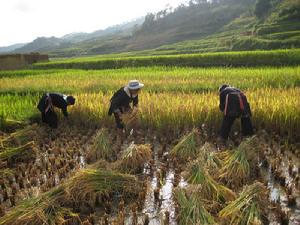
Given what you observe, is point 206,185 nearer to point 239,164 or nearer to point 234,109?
point 239,164

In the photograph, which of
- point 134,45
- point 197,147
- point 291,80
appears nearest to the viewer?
point 197,147

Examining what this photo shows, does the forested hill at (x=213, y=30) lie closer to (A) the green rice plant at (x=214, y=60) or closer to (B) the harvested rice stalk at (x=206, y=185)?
(A) the green rice plant at (x=214, y=60)

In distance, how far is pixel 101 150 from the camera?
5203 millimetres

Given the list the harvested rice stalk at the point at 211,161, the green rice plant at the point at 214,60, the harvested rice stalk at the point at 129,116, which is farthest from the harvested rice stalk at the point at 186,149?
the green rice plant at the point at 214,60

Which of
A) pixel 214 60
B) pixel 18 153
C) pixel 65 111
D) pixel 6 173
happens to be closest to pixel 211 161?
pixel 6 173

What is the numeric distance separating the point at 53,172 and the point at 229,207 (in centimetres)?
255

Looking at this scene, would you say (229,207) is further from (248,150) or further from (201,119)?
(201,119)

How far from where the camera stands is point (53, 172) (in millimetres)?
4699

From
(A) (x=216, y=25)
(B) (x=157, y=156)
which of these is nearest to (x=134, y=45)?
(A) (x=216, y=25)

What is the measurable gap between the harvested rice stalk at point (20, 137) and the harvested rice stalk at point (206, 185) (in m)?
3.16

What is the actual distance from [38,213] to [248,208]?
1.86 metres

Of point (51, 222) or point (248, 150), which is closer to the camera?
point (51, 222)

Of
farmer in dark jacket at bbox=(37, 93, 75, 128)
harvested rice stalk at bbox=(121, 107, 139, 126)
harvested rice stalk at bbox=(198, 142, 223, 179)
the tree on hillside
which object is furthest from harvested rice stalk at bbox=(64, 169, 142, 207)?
the tree on hillside

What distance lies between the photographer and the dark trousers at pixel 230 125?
546 cm
